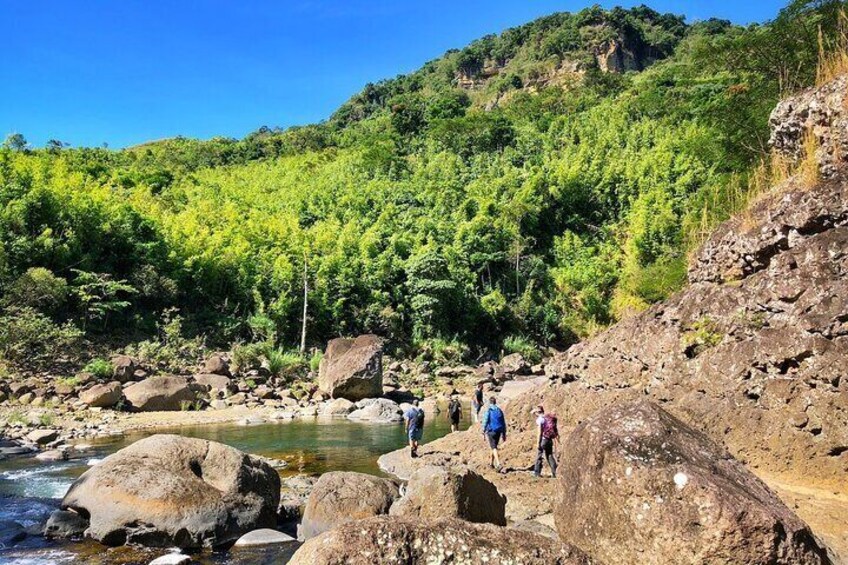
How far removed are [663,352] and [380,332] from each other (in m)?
35.3

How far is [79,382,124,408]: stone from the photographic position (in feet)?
89.8

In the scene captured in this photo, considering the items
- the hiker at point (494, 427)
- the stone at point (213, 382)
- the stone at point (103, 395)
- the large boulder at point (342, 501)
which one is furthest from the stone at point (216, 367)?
the large boulder at point (342, 501)

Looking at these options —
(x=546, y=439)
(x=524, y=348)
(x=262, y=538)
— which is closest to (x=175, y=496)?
(x=262, y=538)

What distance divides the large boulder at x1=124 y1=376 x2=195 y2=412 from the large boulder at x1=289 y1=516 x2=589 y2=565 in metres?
26.5

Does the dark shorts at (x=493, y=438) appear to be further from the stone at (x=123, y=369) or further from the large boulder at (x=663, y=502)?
the stone at (x=123, y=369)

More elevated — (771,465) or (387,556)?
(387,556)

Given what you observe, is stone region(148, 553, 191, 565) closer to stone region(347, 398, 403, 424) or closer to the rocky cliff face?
the rocky cliff face

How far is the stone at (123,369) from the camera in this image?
103 feet

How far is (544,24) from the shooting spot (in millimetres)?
129250

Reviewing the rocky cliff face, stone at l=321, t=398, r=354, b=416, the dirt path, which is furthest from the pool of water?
the dirt path

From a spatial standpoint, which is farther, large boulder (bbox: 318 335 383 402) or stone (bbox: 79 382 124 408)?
large boulder (bbox: 318 335 383 402)

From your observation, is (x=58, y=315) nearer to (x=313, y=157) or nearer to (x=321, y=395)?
(x=321, y=395)

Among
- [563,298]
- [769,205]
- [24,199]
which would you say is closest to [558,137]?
[563,298]

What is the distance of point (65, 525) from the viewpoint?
1148cm
